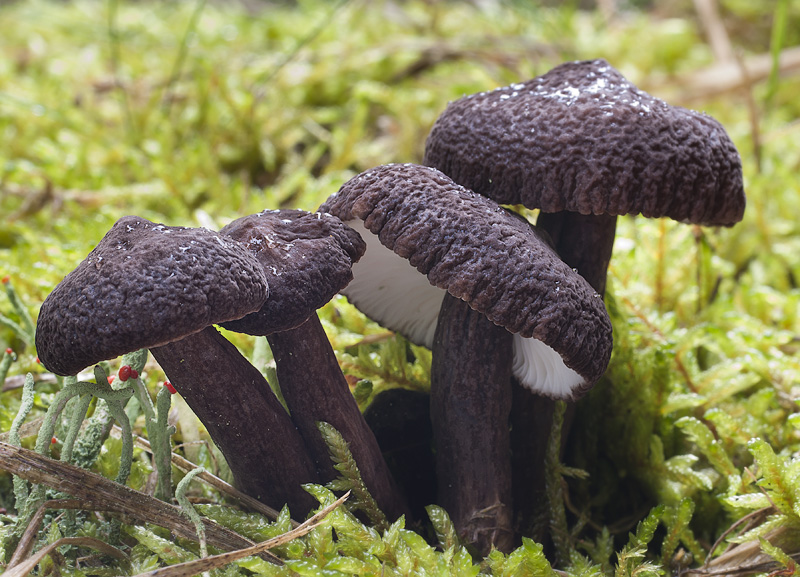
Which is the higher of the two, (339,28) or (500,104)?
(339,28)

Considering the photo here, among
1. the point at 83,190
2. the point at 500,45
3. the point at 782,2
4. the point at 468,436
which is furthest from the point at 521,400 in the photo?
the point at 500,45

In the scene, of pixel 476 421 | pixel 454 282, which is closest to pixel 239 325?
pixel 454 282

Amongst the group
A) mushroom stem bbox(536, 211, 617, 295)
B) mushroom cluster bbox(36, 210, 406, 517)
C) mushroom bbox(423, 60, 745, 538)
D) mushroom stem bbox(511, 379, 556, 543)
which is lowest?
mushroom stem bbox(511, 379, 556, 543)

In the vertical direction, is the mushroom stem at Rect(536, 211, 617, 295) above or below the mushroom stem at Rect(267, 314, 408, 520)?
above

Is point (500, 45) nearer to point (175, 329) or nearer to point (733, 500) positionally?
point (733, 500)

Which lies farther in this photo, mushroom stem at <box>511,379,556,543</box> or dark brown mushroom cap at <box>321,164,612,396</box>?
mushroom stem at <box>511,379,556,543</box>

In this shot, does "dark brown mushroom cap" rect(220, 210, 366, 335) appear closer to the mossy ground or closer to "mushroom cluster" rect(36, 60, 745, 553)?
"mushroom cluster" rect(36, 60, 745, 553)

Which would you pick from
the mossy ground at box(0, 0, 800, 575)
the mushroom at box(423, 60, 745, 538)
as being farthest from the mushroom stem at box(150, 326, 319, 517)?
the mushroom at box(423, 60, 745, 538)
